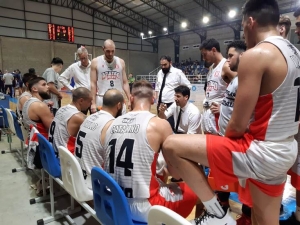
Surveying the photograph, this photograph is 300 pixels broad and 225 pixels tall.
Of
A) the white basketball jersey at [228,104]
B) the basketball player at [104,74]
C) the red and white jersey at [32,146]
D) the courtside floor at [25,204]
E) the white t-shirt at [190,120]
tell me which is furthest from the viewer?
the white t-shirt at [190,120]

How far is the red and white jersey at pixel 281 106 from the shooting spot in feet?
3.44

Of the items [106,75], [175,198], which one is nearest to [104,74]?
[106,75]

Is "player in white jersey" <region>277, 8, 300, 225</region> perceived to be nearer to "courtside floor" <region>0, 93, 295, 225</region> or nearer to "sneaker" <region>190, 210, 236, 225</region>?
"courtside floor" <region>0, 93, 295, 225</region>

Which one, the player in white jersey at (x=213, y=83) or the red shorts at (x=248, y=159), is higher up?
the player in white jersey at (x=213, y=83)

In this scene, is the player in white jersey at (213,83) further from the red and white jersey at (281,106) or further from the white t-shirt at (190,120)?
the red and white jersey at (281,106)

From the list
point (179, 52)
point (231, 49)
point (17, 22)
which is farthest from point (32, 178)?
point (179, 52)

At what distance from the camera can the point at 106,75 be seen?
2.99 metres

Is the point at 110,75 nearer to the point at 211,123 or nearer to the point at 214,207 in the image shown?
the point at 211,123

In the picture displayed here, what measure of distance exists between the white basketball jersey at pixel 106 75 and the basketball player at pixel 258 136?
2021 mm

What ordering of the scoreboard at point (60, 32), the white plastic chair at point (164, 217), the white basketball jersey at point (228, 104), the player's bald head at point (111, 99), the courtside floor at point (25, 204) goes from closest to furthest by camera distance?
the white plastic chair at point (164, 217) → the white basketball jersey at point (228, 104) → the player's bald head at point (111, 99) → the courtside floor at point (25, 204) → the scoreboard at point (60, 32)

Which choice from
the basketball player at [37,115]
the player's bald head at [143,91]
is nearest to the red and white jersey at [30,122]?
the basketball player at [37,115]

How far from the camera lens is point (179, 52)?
68.4 ft

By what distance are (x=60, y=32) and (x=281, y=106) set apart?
58.2 feet

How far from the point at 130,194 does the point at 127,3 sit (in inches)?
698
